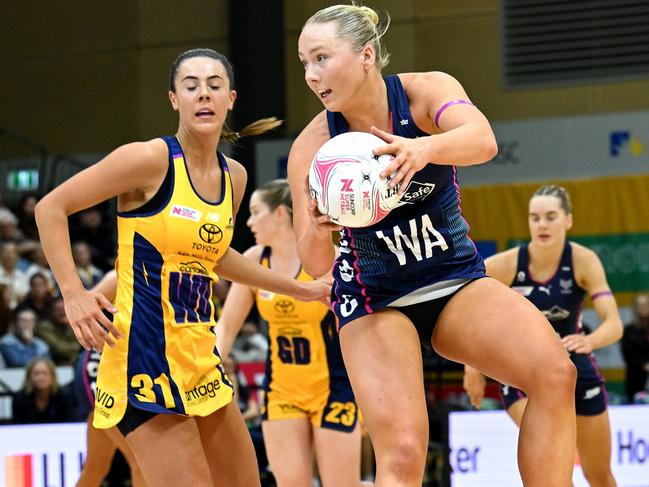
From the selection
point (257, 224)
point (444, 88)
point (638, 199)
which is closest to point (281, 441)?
point (257, 224)

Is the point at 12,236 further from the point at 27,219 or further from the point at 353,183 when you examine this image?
the point at 353,183

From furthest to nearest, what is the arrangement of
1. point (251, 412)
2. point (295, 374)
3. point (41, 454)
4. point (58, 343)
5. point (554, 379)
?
point (58, 343) → point (251, 412) → point (41, 454) → point (295, 374) → point (554, 379)

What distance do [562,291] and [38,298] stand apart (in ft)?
21.9

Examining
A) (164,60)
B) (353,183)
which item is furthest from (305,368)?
(164,60)

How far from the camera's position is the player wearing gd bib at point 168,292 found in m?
3.59

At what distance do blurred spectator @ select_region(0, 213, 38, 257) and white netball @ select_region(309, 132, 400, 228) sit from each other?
9.59 meters

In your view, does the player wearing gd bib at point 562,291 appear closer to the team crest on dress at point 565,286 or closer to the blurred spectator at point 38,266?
the team crest on dress at point 565,286

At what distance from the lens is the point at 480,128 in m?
3.09

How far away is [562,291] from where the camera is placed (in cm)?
590

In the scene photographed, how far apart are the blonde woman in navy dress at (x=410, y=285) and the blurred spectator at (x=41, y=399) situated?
5.77 meters

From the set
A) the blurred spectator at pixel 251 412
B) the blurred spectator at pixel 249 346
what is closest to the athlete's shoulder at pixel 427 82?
the blurred spectator at pixel 251 412

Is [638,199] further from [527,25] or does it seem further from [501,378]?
[501,378]

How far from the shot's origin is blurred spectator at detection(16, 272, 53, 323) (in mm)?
11016

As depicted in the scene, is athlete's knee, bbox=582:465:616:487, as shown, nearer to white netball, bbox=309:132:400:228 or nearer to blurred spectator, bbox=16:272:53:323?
white netball, bbox=309:132:400:228
